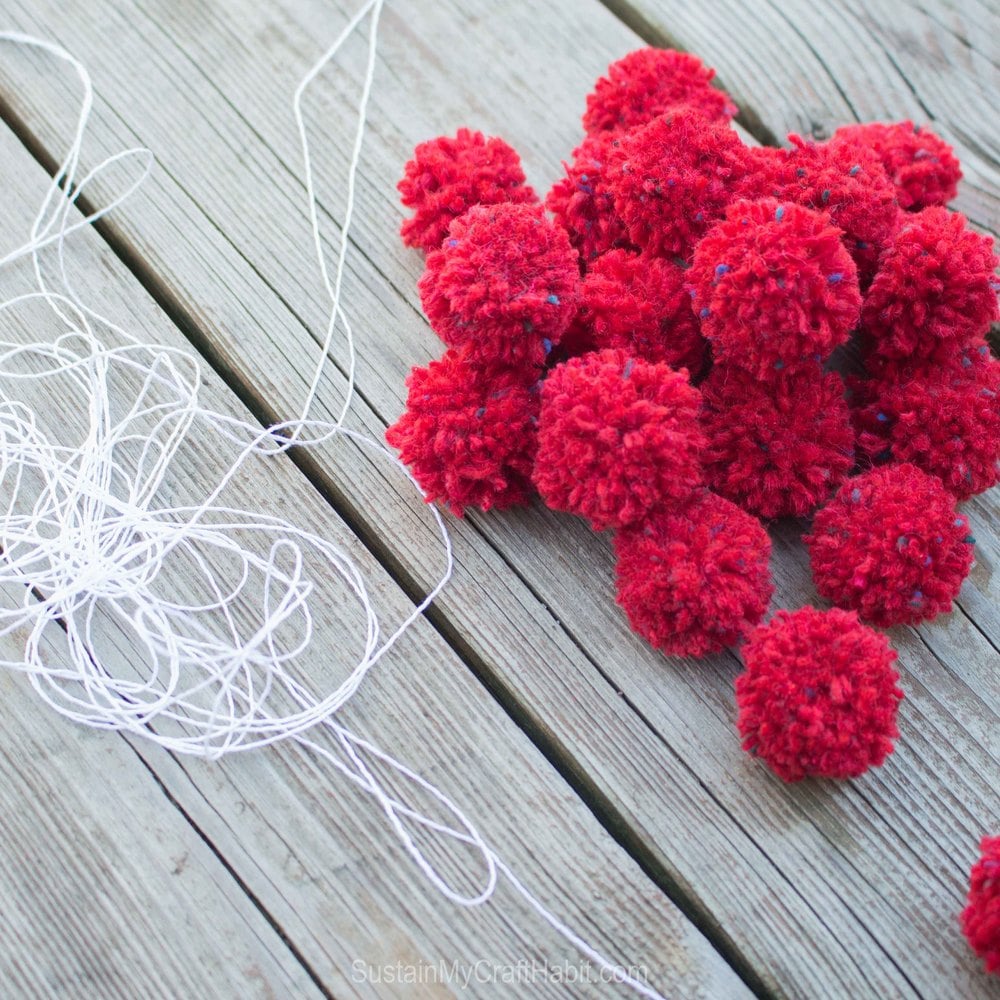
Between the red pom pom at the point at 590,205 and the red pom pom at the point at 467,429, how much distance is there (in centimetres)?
20

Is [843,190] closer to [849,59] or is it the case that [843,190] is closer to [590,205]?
[590,205]

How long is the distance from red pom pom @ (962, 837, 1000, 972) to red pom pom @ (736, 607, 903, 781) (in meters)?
0.13

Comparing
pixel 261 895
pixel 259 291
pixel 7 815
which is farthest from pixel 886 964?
pixel 259 291

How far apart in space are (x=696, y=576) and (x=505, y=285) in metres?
0.35

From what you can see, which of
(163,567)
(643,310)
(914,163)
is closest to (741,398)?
(643,310)

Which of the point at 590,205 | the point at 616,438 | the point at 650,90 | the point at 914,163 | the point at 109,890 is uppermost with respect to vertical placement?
the point at 914,163

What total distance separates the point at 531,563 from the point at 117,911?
56 cm

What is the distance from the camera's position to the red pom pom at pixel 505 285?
100cm

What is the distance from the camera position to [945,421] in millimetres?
1063

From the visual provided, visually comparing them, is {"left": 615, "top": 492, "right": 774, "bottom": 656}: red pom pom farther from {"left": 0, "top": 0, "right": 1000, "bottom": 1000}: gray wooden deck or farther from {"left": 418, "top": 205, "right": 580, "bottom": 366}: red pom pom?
{"left": 418, "top": 205, "right": 580, "bottom": 366}: red pom pom

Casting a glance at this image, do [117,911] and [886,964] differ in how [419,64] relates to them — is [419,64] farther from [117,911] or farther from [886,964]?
[886,964]

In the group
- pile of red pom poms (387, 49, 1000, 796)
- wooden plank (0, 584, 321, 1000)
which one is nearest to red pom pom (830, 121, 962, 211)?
pile of red pom poms (387, 49, 1000, 796)

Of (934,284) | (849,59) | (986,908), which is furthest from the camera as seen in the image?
(849,59)

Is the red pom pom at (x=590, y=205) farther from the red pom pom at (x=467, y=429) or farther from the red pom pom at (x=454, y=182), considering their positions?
the red pom pom at (x=467, y=429)
